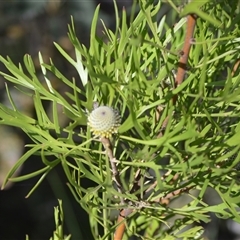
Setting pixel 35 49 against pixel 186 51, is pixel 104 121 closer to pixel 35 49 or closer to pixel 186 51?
pixel 186 51

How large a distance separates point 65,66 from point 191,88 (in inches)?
38.4

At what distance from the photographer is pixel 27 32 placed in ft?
4.23

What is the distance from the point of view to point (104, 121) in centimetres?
30

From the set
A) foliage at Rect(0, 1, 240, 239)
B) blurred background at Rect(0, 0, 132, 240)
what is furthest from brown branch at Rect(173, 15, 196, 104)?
blurred background at Rect(0, 0, 132, 240)

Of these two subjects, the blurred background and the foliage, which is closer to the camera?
the foliage

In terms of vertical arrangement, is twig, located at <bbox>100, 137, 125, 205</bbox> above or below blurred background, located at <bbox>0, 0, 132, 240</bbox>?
below

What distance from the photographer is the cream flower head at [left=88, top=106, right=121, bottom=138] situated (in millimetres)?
300

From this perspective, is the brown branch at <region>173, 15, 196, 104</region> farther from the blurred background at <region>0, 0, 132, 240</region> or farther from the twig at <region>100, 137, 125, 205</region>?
the blurred background at <region>0, 0, 132, 240</region>

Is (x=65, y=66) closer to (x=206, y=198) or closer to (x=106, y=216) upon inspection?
(x=206, y=198)

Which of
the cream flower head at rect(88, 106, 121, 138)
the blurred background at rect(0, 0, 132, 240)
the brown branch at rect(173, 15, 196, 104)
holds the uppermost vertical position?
the blurred background at rect(0, 0, 132, 240)

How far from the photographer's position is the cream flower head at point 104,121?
11.8 inches

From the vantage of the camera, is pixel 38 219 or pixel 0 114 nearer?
pixel 0 114

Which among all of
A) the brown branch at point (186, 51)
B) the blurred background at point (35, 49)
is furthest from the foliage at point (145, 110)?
the blurred background at point (35, 49)

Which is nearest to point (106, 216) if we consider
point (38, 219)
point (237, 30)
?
point (237, 30)
